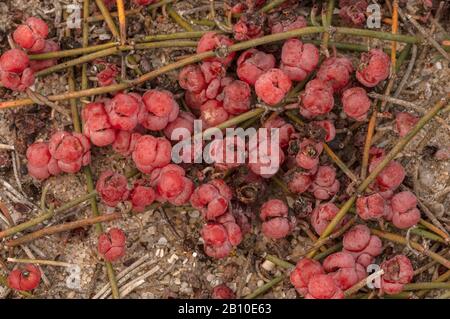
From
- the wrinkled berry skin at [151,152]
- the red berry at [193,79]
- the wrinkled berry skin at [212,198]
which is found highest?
the red berry at [193,79]

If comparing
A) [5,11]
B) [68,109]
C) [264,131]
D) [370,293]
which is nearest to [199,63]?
[264,131]

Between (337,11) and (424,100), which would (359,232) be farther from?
(337,11)

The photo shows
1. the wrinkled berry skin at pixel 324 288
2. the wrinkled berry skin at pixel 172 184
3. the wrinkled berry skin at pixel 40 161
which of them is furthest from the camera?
the wrinkled berry skin at pixel 40 161

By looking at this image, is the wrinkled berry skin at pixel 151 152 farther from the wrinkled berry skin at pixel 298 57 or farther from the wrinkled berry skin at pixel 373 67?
the wrinkled berry skin at pixel 373 67

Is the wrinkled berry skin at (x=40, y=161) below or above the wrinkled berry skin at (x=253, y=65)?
below

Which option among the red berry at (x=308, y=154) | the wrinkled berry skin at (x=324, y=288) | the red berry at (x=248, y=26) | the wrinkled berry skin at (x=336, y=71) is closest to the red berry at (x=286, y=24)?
the red berry at (x=248, y=26)

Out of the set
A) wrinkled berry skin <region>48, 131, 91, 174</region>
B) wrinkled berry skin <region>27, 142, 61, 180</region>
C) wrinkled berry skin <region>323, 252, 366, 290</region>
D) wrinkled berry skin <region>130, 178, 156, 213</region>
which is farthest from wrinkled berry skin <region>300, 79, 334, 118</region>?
wrinkled berry skin <region>27, 142, 61, 180</region>

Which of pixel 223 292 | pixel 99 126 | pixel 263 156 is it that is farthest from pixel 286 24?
pixel 223 292
